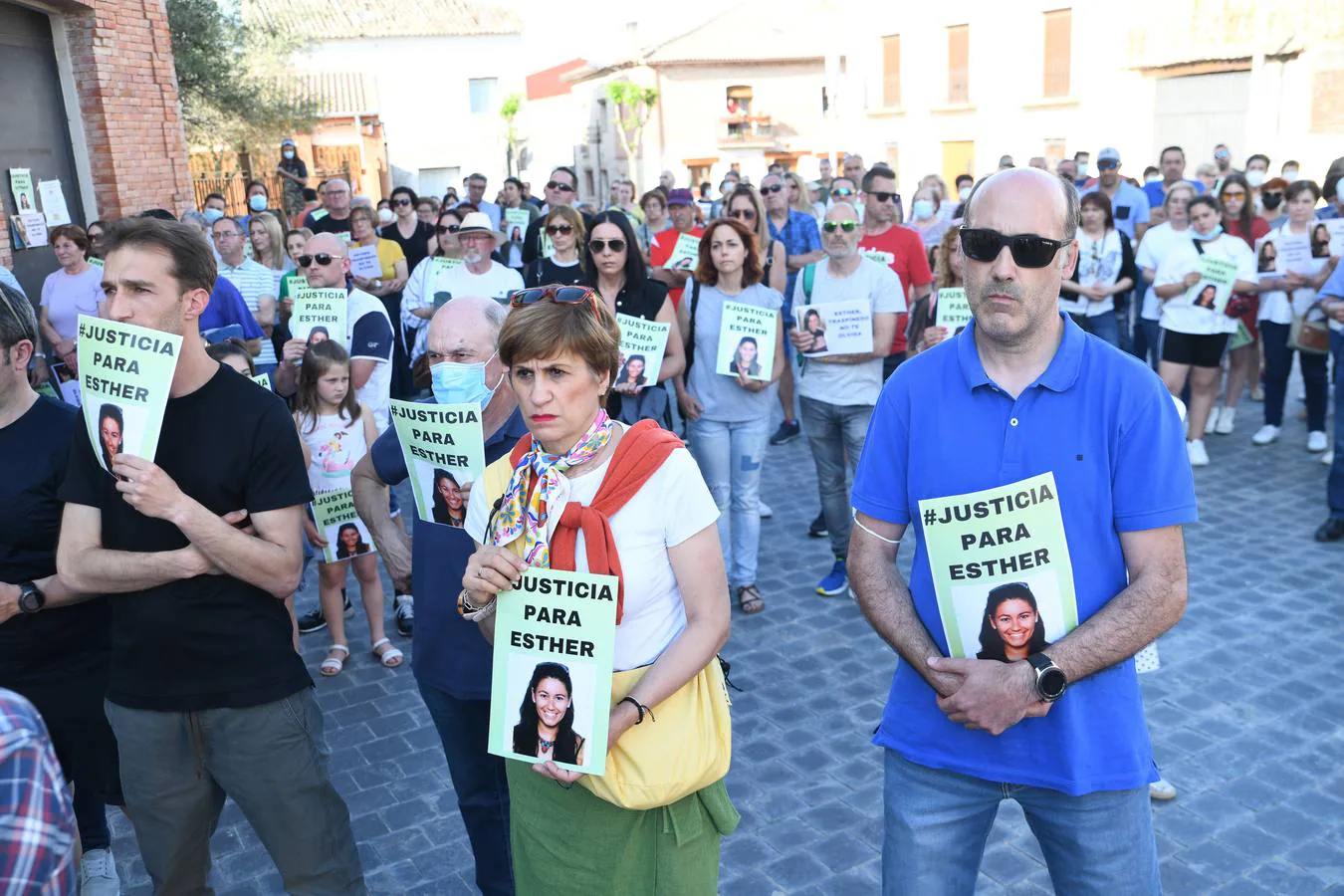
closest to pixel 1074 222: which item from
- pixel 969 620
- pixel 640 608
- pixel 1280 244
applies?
pixel 969 620

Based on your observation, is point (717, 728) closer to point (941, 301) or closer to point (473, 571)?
point (473, 571)

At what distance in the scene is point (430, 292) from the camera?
26.2 ft

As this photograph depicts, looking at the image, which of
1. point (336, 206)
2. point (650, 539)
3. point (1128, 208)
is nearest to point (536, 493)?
point (650, 539)

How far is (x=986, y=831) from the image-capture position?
2.74m

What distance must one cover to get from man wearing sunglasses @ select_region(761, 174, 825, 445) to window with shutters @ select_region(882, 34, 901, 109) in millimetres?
27148

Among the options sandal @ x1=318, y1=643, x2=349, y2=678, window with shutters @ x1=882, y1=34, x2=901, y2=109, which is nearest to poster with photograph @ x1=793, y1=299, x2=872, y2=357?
sandal @ x1=318, y1=643, x2=349, y2=678

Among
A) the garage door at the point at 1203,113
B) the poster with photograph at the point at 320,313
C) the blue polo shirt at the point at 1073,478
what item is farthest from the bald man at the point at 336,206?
the garage door at the point at 1203,113

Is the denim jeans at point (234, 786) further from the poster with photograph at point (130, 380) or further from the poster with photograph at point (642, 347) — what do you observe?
the poster with photograph at point (642, 347)

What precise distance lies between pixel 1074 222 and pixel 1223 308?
22.8ft

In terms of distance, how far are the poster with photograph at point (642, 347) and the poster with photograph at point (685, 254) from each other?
9.93 ft

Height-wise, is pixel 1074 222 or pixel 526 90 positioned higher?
pixel 526 90

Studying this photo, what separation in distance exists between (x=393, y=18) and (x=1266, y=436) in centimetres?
5439

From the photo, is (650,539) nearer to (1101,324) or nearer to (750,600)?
(750,600)

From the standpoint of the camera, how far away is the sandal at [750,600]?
6.39 meters
